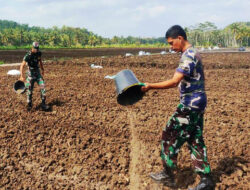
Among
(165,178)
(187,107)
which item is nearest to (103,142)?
(165,178)

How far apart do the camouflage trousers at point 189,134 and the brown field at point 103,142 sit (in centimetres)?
60

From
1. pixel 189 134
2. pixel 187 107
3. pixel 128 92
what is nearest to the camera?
pixel 187 107

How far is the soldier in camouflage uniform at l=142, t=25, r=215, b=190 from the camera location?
8.78 ft

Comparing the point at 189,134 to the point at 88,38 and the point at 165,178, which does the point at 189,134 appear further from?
the point at 88,38

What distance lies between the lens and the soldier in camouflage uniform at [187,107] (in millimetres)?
2676

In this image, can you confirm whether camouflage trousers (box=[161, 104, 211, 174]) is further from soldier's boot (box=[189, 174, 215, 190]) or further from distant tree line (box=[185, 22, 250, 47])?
distant tree line (box=[185, 22, 250, 47])

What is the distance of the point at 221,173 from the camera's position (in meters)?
3.60

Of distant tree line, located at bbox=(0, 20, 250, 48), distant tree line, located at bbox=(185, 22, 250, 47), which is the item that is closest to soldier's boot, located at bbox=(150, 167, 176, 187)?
distant tree line, located at bbox=(0, 20, 250, 48)

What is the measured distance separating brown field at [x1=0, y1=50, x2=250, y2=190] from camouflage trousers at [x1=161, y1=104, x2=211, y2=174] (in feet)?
1.98

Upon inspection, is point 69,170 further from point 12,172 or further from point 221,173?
point 221,173

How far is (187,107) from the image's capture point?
2865 millimetres

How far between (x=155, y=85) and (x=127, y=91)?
1.99ft

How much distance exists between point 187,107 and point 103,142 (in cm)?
231

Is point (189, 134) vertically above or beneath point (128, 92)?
beneath
